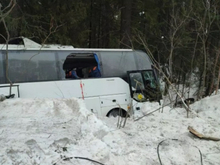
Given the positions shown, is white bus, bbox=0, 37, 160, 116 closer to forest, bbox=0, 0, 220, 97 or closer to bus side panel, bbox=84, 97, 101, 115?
bus side panel, bbox=84, 97, 101, 115

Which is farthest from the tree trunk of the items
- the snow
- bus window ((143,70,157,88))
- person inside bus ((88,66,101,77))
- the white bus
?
the snow

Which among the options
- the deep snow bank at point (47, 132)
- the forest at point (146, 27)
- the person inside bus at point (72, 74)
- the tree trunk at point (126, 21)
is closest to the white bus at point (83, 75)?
the person inside bus at point (72, 74)

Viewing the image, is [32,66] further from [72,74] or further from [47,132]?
[47,132]

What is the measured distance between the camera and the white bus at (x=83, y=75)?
5.91 metres

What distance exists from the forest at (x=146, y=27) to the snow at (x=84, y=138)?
8.91ft

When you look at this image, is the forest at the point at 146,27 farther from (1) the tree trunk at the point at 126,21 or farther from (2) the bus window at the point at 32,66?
(2) the bus window at the point at 32,66

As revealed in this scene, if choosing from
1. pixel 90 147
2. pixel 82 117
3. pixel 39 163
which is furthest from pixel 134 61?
pixel 39 163

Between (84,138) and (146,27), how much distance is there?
441 inches

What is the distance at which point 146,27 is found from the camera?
13.4 metres

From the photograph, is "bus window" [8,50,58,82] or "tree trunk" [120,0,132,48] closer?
"bus window" [8,50,58,82]

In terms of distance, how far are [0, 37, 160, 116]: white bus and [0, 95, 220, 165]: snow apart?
5.37ft

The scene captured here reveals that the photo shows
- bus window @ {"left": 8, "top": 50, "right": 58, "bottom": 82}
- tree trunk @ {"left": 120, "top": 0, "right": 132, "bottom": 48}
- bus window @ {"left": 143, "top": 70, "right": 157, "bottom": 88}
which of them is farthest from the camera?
tree trunk @ {"left": 120, "top": 0, "right": 132, "bottom": 48}

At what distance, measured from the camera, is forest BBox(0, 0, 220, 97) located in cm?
817

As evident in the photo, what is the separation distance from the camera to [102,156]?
299 cm
